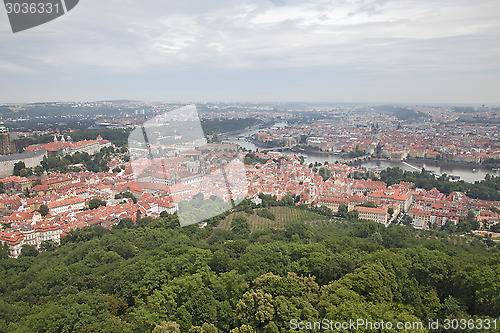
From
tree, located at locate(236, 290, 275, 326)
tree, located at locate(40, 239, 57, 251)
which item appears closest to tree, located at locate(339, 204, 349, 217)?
tree, located at locate(236, 290, 275, 326)

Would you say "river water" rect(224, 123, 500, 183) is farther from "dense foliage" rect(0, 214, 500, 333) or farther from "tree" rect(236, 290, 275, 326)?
"tree" rect(236, 290, 275, 326)

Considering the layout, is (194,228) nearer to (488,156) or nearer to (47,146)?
(47,146)

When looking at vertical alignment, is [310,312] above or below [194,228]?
above

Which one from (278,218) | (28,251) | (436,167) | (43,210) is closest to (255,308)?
(28,251)

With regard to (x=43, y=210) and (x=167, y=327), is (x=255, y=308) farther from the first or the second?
(x=43, y=210)

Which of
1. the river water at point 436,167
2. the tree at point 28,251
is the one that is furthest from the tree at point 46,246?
the river water at point 436,167

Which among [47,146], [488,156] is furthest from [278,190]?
[488,156]
